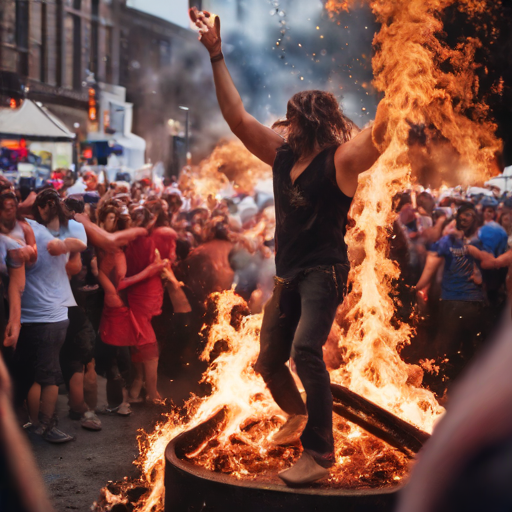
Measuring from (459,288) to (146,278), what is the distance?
359 centimetres

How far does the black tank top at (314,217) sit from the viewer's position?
3014mm

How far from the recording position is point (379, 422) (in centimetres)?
355

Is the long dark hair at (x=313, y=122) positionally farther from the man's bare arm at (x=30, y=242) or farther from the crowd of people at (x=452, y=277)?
the crowd of people at (x=452, y=277)

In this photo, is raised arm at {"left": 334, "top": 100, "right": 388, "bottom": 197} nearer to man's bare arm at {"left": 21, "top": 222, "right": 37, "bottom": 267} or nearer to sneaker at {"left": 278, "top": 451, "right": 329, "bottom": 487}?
sneaker at {"left": 278, "top": 451, "right": 329, "bottom": 487}

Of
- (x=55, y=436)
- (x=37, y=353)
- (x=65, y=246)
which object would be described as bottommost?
(x=55, y=436)

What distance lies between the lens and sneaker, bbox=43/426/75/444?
15.3 feet

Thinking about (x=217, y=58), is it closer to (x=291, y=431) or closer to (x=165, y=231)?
(x=291, y=431)

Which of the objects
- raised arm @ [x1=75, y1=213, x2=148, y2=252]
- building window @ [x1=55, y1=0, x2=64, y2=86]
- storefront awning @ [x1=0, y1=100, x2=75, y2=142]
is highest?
building window @ [x1=55, y1=0, x2=64, y2=86]

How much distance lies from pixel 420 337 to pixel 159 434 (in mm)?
3782

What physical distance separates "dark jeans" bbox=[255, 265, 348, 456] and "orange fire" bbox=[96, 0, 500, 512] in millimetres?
333

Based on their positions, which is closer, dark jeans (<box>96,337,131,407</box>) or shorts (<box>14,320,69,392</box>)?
shorts (<box>14,320,69,392</box>)


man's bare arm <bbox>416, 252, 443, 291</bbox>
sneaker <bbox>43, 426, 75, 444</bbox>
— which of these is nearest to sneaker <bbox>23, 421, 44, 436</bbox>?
sneaker <bbox>43, 426, 75, 444</bbox>

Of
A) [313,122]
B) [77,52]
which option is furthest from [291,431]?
[77,52]

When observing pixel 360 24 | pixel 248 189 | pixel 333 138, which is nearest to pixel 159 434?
pixel 333 138
